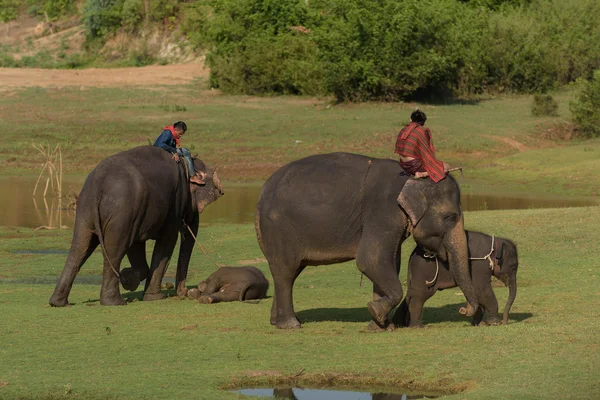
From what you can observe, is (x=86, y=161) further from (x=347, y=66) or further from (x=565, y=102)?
(x=565, y=102)

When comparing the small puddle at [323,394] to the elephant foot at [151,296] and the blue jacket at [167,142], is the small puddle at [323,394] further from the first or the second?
the blue jacket at [167,142]

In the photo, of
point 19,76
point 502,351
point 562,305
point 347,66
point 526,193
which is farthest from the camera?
point 19,76

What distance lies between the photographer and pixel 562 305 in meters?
12.3

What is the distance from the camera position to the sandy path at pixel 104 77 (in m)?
46.1

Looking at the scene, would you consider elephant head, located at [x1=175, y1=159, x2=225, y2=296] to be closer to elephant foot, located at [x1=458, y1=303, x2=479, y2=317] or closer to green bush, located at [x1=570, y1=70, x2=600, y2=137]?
elephant foot, located at [x1=458, y1=303, x2=479, y2=317]

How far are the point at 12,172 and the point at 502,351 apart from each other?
2231 centimetres

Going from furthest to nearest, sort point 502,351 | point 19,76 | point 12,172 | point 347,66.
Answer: point 19,76 < point 347,66 < point 12,172 < point 502,351

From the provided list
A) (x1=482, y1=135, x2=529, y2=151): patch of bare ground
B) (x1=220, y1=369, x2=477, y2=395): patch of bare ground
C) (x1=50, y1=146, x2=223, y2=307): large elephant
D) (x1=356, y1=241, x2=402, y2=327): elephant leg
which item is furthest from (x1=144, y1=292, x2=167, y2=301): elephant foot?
(x1=482, y1=135, x2=529, y2=151): patch of bare ground

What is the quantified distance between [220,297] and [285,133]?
68.8 feet

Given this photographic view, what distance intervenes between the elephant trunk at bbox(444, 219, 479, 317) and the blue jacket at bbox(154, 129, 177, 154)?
4.48 meters

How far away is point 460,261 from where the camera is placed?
35.6 ft

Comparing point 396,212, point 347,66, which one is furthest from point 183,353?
point 347,66

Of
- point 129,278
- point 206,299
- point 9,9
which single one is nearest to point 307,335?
point 206,299

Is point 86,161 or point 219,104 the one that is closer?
point 86,161
